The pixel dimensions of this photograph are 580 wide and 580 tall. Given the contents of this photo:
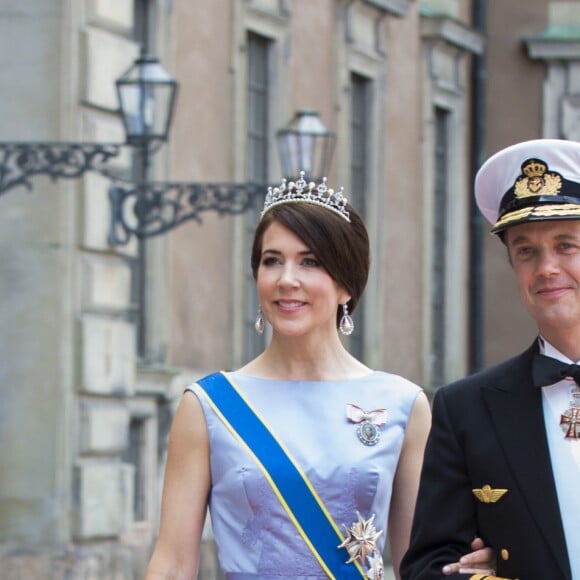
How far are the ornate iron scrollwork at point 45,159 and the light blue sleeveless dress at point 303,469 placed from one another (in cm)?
602

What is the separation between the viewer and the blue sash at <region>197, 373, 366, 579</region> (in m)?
5.73

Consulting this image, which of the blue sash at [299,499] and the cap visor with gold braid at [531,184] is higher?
the cap visor with gold braid at [531,184]

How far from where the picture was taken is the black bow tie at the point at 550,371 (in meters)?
4.75

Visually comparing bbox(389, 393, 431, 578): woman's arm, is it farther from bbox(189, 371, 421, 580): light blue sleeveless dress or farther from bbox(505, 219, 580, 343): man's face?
bbox(505, 219, 580, 343): man's face

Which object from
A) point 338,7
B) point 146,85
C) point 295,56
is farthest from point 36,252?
point 338,7

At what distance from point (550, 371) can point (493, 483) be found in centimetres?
25

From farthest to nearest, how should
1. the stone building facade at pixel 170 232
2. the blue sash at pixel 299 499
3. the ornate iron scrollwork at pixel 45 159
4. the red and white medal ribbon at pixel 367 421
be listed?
the stone building facade at pixel 170 232
the ornate iron scrollwork at pixel 45 159
the red and white medal ribbon at pixel 367 421
the blue sash at pixel 299 499

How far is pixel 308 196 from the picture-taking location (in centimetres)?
598

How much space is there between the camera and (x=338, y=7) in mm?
19031

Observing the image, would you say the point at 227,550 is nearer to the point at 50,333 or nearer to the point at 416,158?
the point at 50,333

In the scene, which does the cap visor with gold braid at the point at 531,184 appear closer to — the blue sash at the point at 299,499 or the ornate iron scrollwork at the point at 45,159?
the blue sash at the point at 299,499

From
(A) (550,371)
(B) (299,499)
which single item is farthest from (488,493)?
(B) (299,499)

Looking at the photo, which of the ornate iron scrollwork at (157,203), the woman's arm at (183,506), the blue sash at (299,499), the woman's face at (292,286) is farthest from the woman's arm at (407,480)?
the ornate iron scrollwork at (157,203)

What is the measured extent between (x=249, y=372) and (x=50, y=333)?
22.6ft
